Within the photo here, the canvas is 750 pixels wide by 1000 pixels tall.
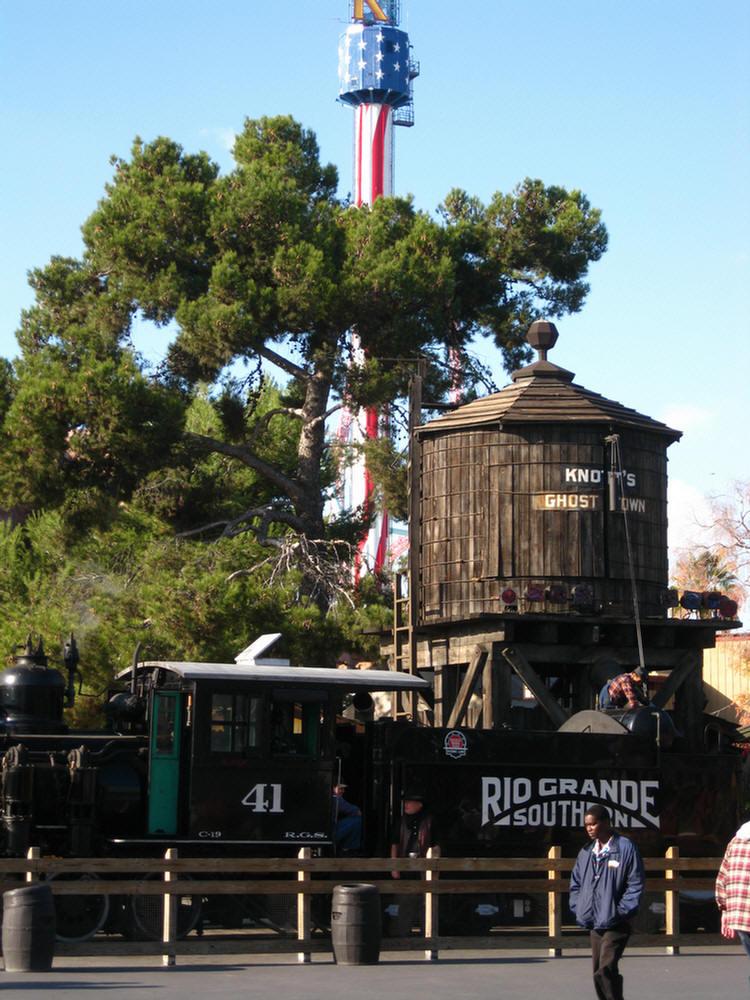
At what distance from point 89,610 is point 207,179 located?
431 inches

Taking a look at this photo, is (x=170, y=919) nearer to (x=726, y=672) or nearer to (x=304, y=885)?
(x=304, y=885)

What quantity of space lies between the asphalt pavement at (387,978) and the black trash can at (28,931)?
0.17 m

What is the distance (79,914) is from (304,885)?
2.74m

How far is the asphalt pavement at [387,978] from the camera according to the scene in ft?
41.2

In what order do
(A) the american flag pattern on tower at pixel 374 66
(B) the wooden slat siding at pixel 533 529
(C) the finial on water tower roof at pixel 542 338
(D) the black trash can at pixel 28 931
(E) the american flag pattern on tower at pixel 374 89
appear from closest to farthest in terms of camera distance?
(D) the black trash can at pixel 28 931
(B) the wooden slat siding at pixel 533 529
(C) the finial on water tower roof at pixel 542 338
(E) the american flag pattern on tower at pixel 374 89
(A) the american flag pattern on tower at pixel 374 66

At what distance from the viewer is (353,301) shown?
32719 millimetres

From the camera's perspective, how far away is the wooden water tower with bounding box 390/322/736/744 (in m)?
25.5

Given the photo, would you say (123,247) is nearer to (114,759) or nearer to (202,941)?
(114,759)

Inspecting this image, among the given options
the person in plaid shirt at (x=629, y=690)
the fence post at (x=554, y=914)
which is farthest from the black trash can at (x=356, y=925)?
the person in plaid shirt at (x=629, y=690)

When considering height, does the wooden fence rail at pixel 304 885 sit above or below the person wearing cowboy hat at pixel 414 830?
below

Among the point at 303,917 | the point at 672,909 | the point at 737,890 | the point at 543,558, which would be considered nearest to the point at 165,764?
the point at 303,917

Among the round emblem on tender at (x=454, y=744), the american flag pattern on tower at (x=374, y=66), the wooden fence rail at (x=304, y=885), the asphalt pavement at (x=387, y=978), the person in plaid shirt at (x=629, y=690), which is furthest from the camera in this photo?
the american flag pattern on tower at (x=374, y=66)

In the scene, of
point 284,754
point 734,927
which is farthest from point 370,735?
point 734,927

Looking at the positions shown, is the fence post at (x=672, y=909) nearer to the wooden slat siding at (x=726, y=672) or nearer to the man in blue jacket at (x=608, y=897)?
the man in blue jacket at (x=608, y=897)
